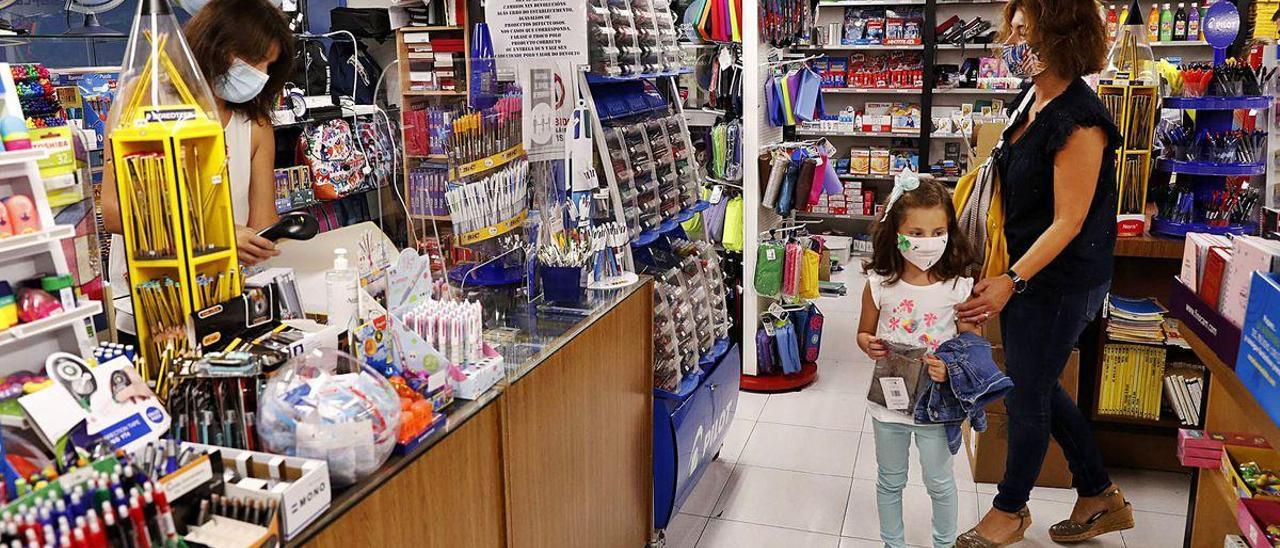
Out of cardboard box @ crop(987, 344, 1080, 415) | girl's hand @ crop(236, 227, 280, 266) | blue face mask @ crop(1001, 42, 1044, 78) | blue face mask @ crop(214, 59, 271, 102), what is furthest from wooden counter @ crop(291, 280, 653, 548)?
cardboard box @ crop(987, 344, 1080, 415)

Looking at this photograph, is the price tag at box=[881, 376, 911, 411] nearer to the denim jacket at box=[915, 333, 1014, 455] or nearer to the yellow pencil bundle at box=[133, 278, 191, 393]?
the denim jacket at box=[915, 333, 1014, 455]

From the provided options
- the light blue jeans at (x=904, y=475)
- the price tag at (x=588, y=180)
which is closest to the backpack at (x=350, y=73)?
the price tag at (x=588, y=180)

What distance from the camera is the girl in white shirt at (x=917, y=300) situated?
8.64ft

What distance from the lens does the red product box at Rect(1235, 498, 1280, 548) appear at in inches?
79.4

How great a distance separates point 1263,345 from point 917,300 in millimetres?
1000

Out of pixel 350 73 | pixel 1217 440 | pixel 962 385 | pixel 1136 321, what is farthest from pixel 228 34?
pixel 350 73

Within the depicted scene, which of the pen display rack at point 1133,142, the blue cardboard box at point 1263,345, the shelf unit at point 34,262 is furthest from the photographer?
the pen display rack at point 1133,142

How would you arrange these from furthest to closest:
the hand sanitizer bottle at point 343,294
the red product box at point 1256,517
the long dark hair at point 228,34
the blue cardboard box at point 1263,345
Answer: the long dark hair at point 228,34
the red product box at point 1256,517
the hand sanitizer bottle at point 343,294
the blue cardboard box at point 1263,345

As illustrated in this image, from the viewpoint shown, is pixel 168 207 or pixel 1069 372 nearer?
pixel 168 207

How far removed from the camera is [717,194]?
4754 mm

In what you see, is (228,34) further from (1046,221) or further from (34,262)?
(1046,221)

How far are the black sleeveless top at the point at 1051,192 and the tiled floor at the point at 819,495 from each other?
3.51ft

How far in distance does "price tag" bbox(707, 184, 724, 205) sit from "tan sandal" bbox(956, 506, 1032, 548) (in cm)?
220

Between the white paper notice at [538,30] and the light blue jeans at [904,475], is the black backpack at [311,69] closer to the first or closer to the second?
the white paper notice at [538,30]
